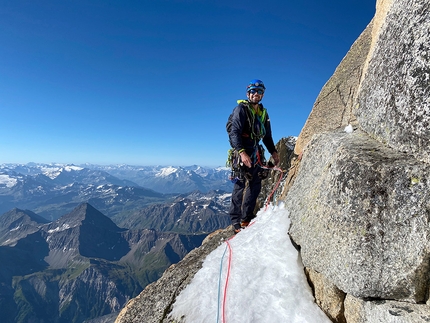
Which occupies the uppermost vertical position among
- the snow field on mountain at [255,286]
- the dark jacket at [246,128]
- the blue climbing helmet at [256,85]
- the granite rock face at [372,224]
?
the blue climbing helmet at [256,85]

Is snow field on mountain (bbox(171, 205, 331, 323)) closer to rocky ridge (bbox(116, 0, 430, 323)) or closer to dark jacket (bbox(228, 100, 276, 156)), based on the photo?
rocky ridge (bbox(116, 0, 430, 323))

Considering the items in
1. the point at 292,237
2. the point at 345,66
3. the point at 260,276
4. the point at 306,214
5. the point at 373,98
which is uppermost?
the point at 345,66

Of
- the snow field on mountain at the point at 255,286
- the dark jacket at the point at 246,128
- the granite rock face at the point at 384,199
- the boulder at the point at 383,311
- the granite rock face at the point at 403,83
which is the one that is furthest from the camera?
the dark jacket at the point at 246,128

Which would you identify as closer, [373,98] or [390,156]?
[390,156]

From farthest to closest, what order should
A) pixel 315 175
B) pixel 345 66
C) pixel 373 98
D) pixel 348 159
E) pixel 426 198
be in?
1. pixel 345 66
2. pixel 315 175
3. pixel 373 98
4. pixel 348 159
5. pixel 426 198

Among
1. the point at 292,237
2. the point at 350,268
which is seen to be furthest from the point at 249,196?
the point at 350,268

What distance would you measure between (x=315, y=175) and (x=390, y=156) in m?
2.60

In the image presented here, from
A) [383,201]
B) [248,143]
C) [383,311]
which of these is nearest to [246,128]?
[248,143]

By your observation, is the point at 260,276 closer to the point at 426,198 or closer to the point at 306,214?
the point at 306,214

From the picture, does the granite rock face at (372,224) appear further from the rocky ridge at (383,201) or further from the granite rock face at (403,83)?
the granite rock face at (403,83)

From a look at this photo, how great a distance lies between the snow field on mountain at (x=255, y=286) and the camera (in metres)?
5.82

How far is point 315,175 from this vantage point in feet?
24.3

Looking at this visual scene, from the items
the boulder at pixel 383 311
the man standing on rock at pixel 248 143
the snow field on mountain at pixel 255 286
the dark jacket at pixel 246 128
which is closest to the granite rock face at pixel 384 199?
the boulder at pixel 383 311

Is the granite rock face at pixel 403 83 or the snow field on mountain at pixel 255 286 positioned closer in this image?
the granite rock face at pixel 403 83
